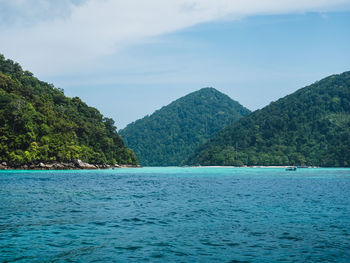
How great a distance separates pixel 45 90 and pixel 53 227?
174 metres

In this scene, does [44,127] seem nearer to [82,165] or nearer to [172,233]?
[82,165]

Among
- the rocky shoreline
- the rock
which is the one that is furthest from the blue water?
the rock

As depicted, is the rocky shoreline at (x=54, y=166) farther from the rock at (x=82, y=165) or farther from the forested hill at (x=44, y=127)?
the forested hill at (x=44, y=127)

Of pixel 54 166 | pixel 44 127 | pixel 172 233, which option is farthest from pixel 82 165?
pixel 172 233

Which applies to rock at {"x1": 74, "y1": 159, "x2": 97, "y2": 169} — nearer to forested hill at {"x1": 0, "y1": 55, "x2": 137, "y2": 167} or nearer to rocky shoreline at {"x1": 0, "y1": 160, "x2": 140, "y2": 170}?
rocky shoreline at {"x1": 0, "y1": 160, "x2": 140, "y2": 170}

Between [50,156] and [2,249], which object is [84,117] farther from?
[2,249]

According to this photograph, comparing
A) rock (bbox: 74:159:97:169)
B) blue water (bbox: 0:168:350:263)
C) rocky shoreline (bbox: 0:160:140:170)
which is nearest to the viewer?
blue water (bbox: 0:168:350:263)

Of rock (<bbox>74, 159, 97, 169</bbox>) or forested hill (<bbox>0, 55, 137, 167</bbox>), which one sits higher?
forested hill (<bbox>0, 55, 137, 167</bbox>)

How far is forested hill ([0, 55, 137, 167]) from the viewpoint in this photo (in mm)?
117000

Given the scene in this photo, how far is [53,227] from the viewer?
21719 mm

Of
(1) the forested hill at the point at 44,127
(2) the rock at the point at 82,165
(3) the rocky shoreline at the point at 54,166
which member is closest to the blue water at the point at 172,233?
(3) the rocky shoreline at the point at 54,166

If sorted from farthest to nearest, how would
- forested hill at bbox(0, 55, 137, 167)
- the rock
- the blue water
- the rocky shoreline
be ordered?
the rock
forested hill at bbox(0, 55, 137, 167)
the rocky shoreline
the blue water

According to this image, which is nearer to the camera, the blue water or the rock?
the blue water

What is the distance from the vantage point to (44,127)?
130 metres
